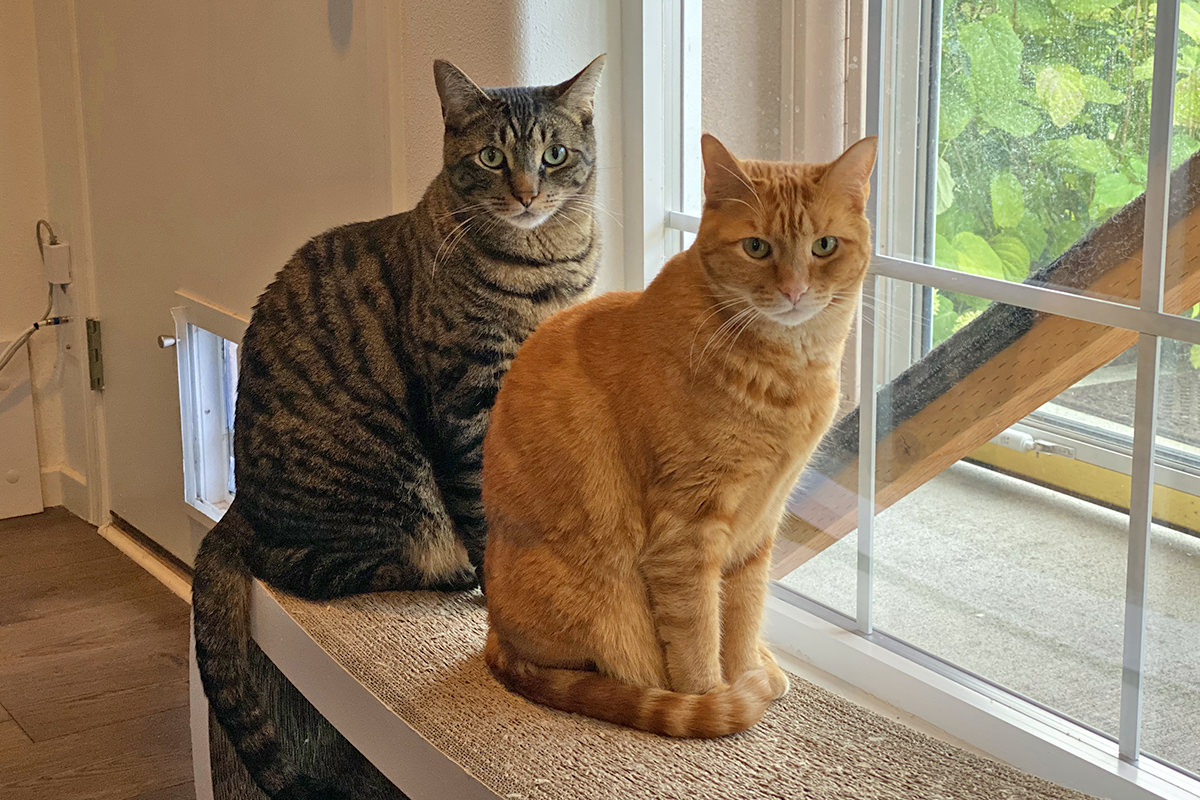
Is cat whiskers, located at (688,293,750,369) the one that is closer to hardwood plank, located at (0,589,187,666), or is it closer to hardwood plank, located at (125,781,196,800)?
hardwood plank, located at (125,781,196,800)

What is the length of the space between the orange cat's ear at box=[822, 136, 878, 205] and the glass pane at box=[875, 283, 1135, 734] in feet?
0.79

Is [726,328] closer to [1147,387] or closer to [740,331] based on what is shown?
[740,331]

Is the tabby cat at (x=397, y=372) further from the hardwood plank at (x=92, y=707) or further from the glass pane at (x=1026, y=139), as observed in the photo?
the hardwood plank at (x=92, y=707)

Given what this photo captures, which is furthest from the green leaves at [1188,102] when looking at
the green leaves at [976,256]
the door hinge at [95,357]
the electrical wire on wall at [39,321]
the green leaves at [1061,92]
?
the electrical wire on wall at [39,321]

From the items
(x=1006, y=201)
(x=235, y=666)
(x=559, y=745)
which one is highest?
(x=1006, y=201)

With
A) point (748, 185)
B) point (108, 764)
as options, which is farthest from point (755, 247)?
point (108, 764)

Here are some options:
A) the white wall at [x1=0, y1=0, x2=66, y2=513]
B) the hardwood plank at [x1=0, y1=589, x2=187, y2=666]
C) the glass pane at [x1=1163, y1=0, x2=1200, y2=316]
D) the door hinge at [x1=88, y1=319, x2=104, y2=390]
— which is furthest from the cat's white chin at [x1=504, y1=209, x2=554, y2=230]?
the white wall at [x1=0, y1=0, x2=66, y2=513]

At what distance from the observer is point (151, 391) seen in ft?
9.14

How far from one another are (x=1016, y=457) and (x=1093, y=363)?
0.17 m

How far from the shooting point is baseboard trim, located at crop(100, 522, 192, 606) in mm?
Answer: 2793

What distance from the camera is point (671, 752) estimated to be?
1.08 meters

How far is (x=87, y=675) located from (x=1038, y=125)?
2.17 m

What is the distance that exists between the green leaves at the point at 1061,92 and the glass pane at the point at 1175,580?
24 centimetres

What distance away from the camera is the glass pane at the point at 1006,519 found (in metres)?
1.10
